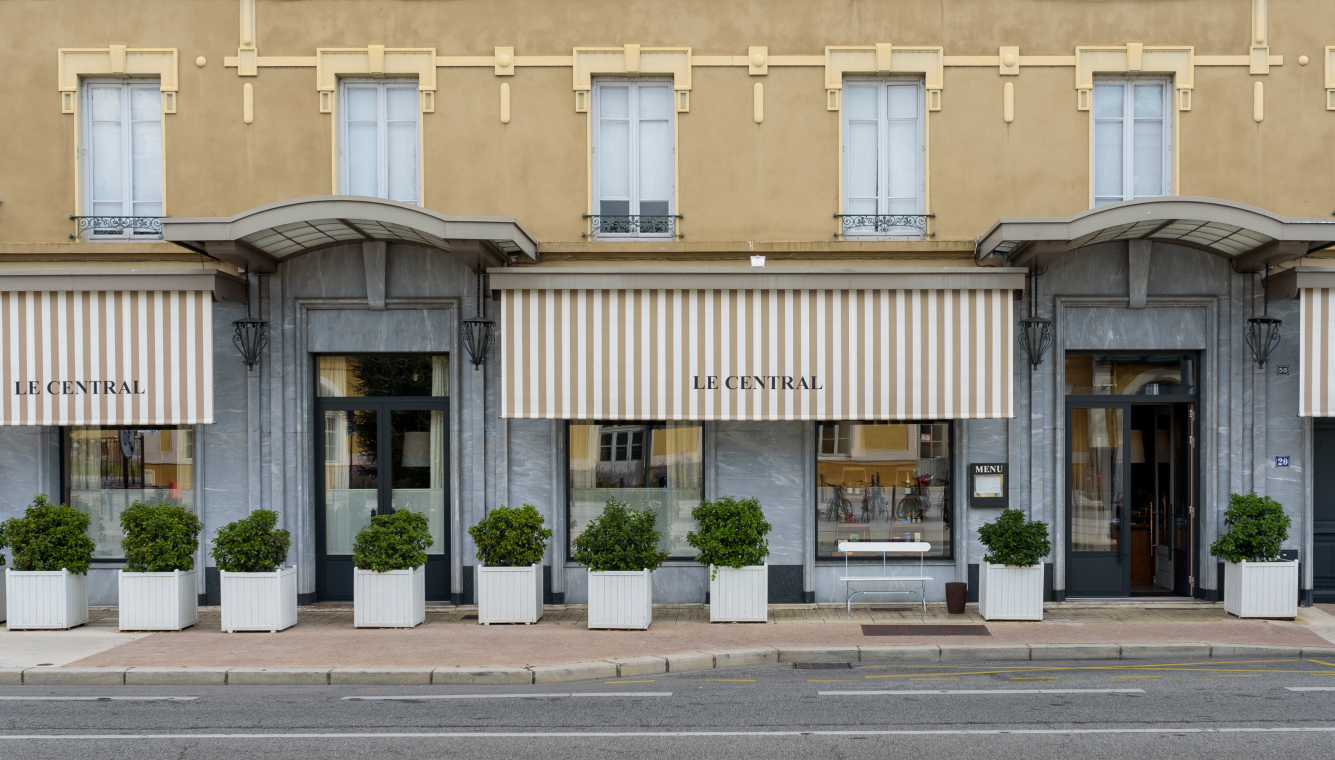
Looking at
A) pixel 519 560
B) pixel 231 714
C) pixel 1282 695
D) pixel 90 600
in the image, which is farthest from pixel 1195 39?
pixel 90 600

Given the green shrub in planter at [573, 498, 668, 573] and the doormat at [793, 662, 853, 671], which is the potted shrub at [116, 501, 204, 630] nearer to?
the green shrub in planter at [573, 498, 668, 573]

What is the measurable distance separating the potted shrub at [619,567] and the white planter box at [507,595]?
76 cm

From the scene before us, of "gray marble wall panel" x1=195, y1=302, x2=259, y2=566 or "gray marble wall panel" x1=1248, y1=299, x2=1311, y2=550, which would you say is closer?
"gray marble wall panel" x1=1248, y1=299, x2=1311, y2=550

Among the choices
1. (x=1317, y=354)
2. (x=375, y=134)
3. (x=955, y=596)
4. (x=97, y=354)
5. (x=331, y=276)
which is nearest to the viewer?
(x=955, y=596)

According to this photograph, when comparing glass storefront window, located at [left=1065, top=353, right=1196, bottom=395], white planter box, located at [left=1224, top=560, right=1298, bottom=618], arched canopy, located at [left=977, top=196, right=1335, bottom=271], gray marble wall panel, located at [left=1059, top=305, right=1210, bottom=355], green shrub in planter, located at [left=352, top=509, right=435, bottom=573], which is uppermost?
arched canopy, located at [left=977, top=196, right=1335, bottom=271]

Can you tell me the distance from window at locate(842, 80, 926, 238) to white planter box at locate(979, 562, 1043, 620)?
4.96 metres

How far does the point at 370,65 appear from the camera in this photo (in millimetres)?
12789

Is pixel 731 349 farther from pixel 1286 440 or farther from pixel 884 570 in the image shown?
pixel 1286 440

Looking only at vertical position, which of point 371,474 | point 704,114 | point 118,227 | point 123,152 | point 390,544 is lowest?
point 390,544

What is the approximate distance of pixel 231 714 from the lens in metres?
8.12

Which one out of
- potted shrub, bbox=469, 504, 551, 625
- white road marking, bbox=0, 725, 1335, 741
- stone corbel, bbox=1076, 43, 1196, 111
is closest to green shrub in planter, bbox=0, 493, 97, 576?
white road marking, bbox=0, 725, 1335, 741

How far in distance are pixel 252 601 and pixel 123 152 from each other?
6.65 m

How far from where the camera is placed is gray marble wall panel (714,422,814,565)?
12.8 m

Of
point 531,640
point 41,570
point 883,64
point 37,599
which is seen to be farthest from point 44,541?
point 883,64
